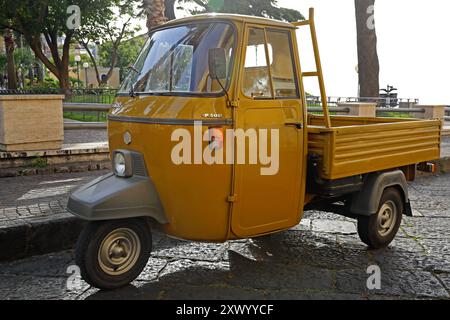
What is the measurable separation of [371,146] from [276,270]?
1.53m

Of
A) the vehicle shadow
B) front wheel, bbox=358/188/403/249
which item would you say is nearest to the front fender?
the vehicle shadow

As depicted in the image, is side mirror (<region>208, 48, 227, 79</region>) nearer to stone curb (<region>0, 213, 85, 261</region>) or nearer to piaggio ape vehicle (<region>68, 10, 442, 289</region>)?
→ piaggio ape vehicle (<region>68, 10, 442, 289</region>)

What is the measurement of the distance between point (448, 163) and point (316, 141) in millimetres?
6562

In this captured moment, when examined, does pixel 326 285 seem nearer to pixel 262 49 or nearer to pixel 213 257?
pixel 213 257

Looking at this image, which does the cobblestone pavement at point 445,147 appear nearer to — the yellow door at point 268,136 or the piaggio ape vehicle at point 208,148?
the piaggio ape vehicle at point 208,148

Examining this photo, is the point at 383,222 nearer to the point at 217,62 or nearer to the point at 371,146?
the point at 371,146

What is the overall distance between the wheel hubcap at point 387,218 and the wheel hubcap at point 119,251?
2509 millimetres

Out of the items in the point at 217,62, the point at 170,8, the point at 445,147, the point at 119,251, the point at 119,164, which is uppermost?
the point at 170,8

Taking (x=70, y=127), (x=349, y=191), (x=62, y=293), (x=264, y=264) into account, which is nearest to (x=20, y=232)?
(x=62, y=293)

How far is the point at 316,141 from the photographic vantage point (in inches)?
178

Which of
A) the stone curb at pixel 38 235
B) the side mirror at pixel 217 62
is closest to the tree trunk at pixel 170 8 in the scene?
the stone curb at pixel 38 235

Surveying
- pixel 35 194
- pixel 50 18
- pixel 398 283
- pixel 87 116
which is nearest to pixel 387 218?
pixel 398 283

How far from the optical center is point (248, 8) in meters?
23.6

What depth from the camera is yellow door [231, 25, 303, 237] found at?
13.2ft
